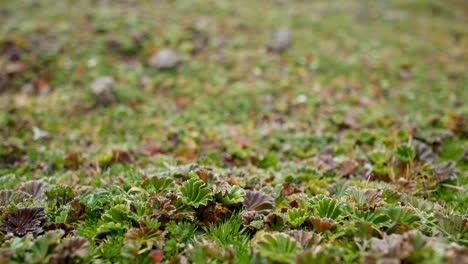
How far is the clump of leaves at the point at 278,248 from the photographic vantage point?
2.85 m

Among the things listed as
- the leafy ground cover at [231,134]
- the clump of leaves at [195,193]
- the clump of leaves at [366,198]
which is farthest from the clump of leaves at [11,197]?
the clump of leaves at [366,198]

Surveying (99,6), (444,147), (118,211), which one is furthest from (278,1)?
(118,211)

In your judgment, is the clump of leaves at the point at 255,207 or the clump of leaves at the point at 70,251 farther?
the clump of leaves at the point at 255,207

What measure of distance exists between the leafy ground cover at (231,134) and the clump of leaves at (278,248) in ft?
0.04

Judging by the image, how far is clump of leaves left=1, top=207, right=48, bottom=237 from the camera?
11.4ft

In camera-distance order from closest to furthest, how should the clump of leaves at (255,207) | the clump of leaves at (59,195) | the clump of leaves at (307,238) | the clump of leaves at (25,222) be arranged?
the clump of leaves at (307,238) < the clump of leaves at (25,222) < the clump of leaves at (255,207) < the clump of leaves at (59,195)

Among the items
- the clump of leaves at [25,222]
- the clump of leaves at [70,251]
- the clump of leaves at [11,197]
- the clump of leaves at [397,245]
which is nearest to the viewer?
the clump of leaves at [397,245]

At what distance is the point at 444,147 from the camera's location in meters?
6.86

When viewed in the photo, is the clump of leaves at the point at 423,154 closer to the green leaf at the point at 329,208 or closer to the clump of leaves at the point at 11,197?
the green leaf at the point at 329,208

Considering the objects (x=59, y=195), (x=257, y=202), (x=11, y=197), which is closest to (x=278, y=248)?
(x=257, y=202)

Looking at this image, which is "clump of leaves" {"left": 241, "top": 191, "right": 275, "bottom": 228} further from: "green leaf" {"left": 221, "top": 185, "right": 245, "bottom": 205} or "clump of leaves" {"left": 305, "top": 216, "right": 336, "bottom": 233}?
"clump of leaves" {"left": 305, "top": 216, "right": 336, "bottom": 233}

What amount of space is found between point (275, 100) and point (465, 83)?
5997 mm

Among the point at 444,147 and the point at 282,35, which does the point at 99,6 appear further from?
the point at 444,147

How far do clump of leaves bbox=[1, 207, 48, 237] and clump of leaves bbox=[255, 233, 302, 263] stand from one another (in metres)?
2.11
